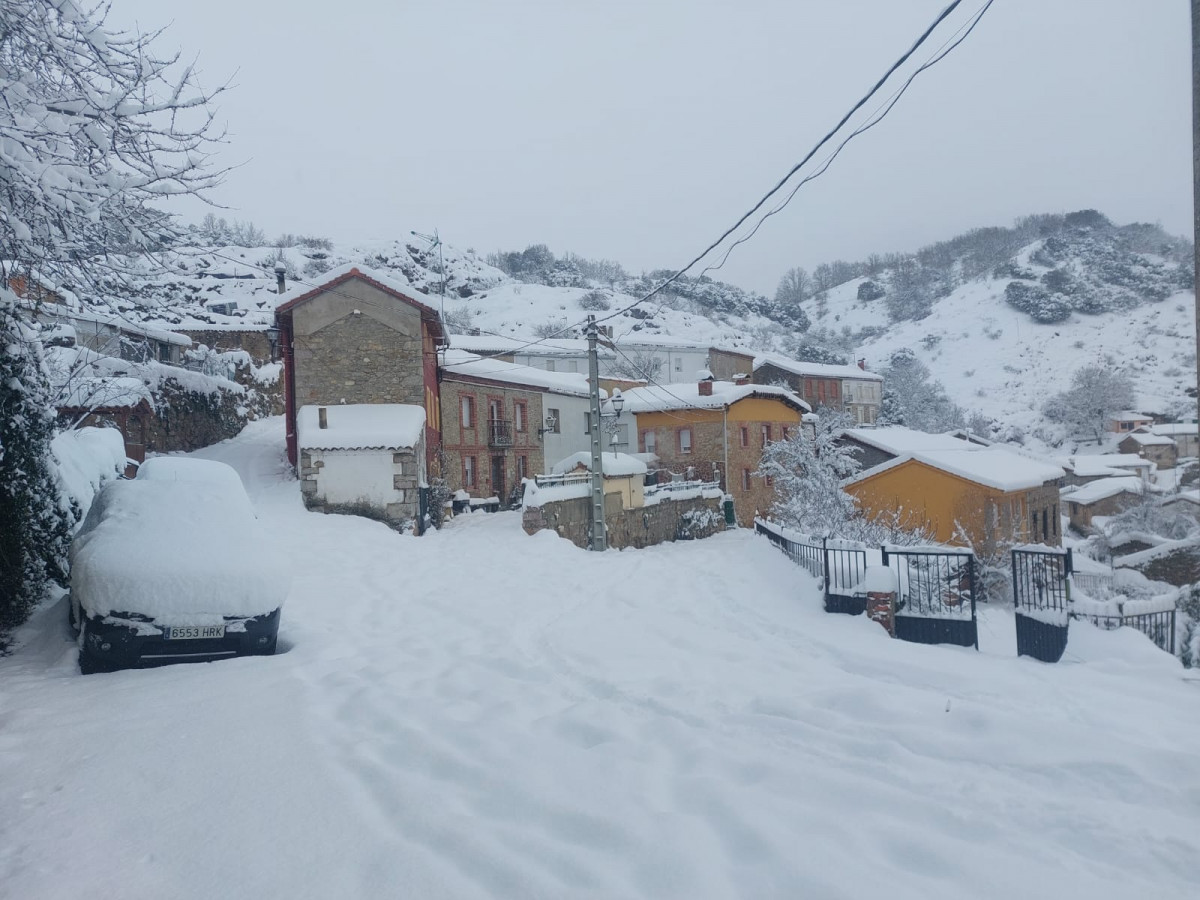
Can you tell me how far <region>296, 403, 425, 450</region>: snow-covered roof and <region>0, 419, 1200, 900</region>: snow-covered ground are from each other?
9467 millimetres

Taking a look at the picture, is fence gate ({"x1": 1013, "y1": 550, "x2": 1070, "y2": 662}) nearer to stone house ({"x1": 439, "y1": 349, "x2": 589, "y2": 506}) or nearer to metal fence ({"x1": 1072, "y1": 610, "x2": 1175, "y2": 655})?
metal fence ({"x1": 1072, "y1": 610, "x2": 1175, "y2": 655})

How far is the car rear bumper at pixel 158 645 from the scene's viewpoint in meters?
5.48

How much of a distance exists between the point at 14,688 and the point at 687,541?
20699 millimetres

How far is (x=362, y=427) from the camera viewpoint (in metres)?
17.3

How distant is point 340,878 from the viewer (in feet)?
8.66

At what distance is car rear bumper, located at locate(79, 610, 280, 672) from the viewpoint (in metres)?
5.48

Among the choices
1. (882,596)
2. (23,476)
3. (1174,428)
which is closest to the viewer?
(23,476)

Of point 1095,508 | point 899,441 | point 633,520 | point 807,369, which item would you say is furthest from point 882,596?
point 807,369

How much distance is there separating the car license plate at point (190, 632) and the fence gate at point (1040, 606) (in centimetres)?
860

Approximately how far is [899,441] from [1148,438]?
29.3 metres

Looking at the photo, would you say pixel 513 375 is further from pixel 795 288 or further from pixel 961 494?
pixel 795 288

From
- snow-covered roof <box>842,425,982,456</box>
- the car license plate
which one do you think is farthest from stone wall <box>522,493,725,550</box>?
the car license plate

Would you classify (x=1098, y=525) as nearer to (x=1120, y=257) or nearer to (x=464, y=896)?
(x=464, y=896)

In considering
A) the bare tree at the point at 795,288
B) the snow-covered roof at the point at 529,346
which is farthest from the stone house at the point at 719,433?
the bare tree at the point at 795,288
